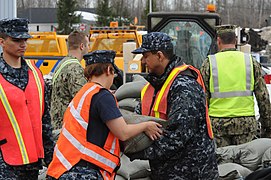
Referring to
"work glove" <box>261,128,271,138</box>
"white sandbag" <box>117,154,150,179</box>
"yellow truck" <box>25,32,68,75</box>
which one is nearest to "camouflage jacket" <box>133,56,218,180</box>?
"white sandbag" <box>117,154,150,179</box>

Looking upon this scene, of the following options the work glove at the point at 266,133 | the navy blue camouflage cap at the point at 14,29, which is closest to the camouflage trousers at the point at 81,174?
the navy blue camouflage cap at the point at 14,29

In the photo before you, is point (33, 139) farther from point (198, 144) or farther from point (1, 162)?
point (198, 144)

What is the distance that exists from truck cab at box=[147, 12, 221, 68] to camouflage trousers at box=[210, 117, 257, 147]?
413cm

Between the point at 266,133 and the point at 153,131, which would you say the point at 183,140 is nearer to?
the point at 153,131

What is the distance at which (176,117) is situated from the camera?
10.9 feet

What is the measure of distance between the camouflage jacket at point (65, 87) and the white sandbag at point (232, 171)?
1640 mm

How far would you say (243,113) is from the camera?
5.15m

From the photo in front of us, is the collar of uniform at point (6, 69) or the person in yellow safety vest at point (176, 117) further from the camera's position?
the collar of uniform at point (6, 69)

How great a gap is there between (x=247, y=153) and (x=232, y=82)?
671 mm

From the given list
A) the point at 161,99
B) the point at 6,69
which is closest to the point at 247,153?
the point at 161,99

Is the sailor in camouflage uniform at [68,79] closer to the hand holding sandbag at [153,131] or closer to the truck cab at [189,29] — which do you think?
the hand holding sandbag at [153,131]

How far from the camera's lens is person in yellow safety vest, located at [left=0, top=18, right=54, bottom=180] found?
3.71m

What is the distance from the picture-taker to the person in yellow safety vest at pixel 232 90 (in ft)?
16.8

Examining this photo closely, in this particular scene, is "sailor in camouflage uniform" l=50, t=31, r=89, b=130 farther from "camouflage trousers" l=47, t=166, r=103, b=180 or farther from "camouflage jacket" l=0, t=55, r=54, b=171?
"camouflage trousers" l=47, t=166, r=103, b=180
